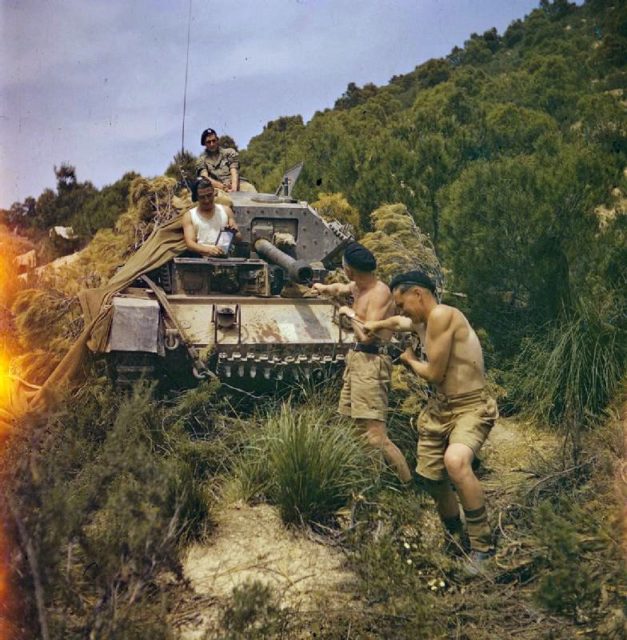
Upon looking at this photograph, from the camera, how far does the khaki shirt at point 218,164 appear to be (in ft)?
32.4

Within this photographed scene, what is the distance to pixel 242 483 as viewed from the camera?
5430 mm

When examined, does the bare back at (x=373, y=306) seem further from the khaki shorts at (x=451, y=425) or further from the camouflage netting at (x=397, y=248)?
the camouflage netting at (x=397, y=248)

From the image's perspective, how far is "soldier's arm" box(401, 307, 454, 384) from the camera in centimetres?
439

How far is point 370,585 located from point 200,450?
7.07 ft

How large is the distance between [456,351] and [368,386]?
3.83ft

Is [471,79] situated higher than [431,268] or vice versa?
[471,79]

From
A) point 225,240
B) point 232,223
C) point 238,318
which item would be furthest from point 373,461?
point 232,223

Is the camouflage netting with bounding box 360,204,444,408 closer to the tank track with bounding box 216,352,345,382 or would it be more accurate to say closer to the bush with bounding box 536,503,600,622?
the tank track with bounding box 216,352,345,382

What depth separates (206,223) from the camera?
752cm

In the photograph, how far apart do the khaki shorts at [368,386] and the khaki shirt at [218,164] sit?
198 inches

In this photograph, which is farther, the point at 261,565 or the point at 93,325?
the point at 93,325

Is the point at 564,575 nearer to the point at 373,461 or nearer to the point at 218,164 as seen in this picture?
the point at 373,461

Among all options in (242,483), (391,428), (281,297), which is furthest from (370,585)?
(281,297)

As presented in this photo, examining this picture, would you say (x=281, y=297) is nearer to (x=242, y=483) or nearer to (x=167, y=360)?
(x=167, y=360)
